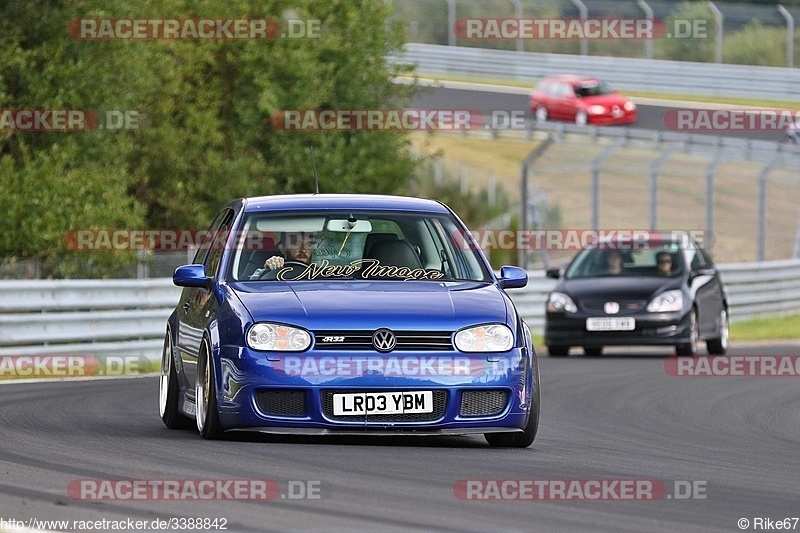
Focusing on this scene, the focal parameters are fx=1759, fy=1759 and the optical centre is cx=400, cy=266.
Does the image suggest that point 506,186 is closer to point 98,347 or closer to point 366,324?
point 98,347

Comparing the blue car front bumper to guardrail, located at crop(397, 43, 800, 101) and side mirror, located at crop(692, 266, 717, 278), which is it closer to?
side mirror, located at crop(692, 266, 717, 278)

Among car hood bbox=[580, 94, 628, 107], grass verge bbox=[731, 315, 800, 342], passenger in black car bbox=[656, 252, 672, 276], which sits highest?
passenger in black car bbox=[656, 252, 672, 276]

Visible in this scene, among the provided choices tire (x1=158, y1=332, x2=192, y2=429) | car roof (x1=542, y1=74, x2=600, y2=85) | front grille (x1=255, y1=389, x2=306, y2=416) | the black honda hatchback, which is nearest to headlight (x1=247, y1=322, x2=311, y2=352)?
front grille (x1=255, y1=389, x2=306, y2=416)

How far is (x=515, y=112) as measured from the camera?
52750 mm

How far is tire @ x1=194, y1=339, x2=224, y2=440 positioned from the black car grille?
11.3 m

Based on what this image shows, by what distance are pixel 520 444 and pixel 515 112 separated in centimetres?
4338

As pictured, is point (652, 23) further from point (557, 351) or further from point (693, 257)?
point (557, 351)

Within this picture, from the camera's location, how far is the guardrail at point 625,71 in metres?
52.2

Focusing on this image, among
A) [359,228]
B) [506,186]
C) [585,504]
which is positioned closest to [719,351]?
[359,228]

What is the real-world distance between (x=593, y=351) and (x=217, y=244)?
12058 millimetres

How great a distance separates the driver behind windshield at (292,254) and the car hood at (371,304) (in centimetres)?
27

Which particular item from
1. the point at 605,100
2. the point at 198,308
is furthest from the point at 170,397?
the point at 605,100

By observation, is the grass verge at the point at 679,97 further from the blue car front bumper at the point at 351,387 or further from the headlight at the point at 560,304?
the blue car front bumper at the point at 351,387

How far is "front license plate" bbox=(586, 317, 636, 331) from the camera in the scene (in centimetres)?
2070
